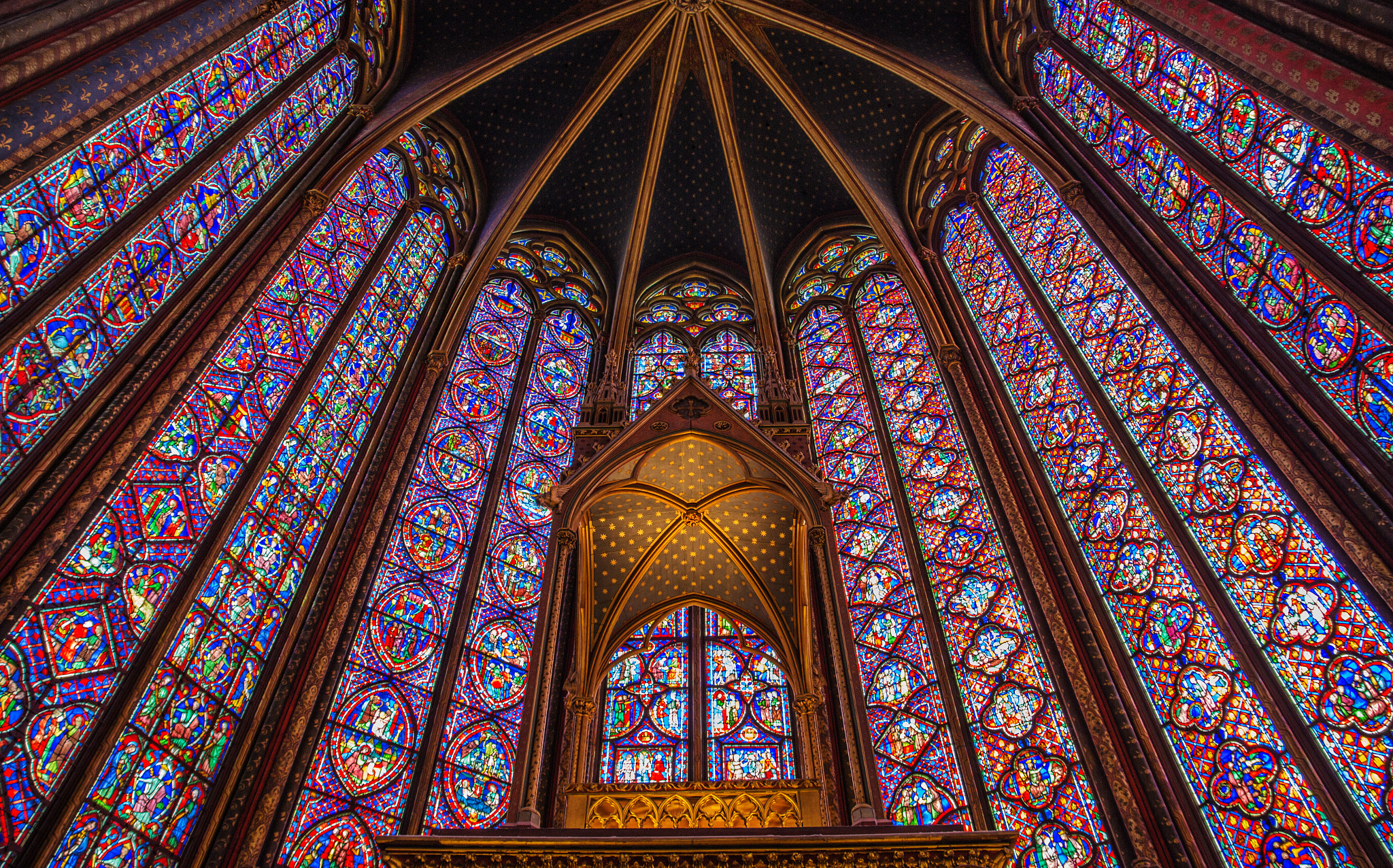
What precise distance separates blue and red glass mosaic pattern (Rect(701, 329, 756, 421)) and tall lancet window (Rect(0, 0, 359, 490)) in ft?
21.0

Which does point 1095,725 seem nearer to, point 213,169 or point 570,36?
point 213,169

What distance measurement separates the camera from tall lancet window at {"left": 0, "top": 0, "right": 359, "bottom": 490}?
5621mm

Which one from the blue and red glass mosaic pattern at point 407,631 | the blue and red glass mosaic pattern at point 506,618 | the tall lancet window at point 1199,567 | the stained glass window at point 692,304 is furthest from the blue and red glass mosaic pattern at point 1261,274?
the blue and red glass mosaic pattern at point 407,631

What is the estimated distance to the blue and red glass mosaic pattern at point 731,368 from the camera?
12.7m

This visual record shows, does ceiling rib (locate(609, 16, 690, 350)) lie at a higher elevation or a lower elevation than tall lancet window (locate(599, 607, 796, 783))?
higher

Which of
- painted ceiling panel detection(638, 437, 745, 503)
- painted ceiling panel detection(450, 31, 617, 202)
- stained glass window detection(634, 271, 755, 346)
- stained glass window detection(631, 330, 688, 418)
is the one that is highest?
painted ceiling panel detection(450, 31, 617, 202)

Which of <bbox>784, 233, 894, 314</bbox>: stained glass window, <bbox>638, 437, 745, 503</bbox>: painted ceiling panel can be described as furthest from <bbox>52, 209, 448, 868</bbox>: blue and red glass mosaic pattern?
<bbox>784, 233, 894, 314</bbox>: stained glass window

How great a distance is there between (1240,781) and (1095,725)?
112cm

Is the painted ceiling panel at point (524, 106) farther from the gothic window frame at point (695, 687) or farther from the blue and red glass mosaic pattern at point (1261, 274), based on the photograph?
the blue and red glass mosaic pattern at point (1261, 274)

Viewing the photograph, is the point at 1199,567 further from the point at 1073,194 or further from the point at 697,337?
the point at 697,337

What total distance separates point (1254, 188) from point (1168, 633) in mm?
3546

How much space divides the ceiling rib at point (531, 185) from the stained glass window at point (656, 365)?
2690 mm

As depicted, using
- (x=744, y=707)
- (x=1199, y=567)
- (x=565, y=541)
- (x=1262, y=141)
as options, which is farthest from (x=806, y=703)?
(x=1262, y=141)

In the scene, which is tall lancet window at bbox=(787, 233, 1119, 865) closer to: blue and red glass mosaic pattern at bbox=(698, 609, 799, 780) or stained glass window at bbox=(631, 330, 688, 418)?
blue and red glass mosaic pattern at bbox=(698, 609, 799, 780)
